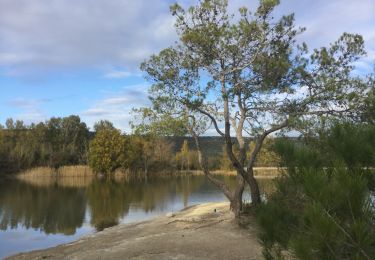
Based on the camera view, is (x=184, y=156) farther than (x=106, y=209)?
Yes

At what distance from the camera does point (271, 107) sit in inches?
555

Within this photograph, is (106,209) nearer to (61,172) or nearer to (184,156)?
(61,172)

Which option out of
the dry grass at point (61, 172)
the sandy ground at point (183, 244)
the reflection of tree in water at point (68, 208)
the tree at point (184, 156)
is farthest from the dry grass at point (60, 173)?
the sandy ground at point (183, 244)

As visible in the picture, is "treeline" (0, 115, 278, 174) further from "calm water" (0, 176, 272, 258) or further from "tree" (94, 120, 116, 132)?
"calm water" (0, 176, 272, 258)

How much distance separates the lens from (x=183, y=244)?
37.2ft

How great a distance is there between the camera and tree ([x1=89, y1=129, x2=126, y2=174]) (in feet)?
209

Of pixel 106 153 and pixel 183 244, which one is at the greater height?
pixel 106 153

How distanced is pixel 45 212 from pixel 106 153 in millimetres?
37554

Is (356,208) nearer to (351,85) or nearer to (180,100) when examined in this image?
(351,85)

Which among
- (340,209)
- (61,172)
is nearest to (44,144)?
(61,172)

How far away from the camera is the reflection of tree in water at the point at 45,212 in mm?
21719

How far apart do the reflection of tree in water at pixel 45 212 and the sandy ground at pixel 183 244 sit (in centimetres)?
635

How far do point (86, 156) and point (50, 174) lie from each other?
7.50 m

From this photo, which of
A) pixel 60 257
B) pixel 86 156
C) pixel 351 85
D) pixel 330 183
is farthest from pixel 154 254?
pixel 86 156
